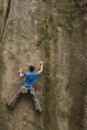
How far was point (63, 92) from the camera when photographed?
17.0 metres

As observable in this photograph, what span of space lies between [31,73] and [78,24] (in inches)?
99.2

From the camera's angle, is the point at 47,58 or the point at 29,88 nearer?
the point at 29,88

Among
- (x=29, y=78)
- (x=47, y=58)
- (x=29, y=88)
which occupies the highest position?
(x=47, y=58)

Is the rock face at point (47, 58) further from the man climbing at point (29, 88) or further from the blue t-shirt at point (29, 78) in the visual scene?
the blue t-shirt at point (29, 78)

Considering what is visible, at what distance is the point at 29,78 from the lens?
16391 millimetres

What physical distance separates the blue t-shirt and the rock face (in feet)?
1.30

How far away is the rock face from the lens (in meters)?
16.7

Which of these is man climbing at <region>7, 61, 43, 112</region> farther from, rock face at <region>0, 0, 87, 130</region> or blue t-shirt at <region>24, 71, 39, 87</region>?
rock face at <region>0, 0, 87, 130</region>

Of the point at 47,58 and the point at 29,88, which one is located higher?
the point at 47,58

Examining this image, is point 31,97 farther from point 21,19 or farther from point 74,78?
point 21,19

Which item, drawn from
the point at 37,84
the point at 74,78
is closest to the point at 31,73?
the point at 37,84

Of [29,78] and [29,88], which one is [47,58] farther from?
[29,88]

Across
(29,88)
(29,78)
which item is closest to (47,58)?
(29,78)

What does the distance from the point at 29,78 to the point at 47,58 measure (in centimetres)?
111
